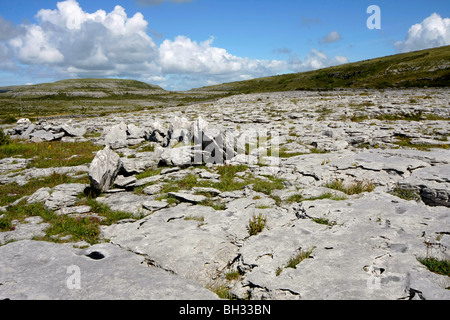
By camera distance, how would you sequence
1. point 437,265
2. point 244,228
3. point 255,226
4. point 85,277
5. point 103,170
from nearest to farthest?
point 437,265, point 85,277, point 255,226, point 244,228, point 103,170

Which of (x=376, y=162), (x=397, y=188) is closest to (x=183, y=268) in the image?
(x=397, y=188)

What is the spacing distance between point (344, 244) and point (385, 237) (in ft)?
3.93

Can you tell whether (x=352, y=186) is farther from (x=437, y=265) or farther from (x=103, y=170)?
(x=103, y=170)

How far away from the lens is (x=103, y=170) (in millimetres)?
12656

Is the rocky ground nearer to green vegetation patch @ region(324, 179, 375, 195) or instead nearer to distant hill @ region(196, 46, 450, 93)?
green vegetation patch @ region(324, 179, 375, 195)

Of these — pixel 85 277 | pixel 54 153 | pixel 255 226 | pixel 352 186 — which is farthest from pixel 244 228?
pixel 54 153

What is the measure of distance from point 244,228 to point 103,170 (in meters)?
8.05

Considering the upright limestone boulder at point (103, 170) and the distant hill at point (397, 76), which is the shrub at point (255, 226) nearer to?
the upright limestone boulder at point (103, 170)

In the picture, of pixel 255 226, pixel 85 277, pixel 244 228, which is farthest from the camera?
pixel 244 228

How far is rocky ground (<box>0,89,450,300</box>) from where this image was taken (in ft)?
17.9

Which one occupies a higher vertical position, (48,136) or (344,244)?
(48,136)

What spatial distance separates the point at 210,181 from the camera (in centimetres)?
1362

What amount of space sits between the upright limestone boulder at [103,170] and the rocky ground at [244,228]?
64mm
